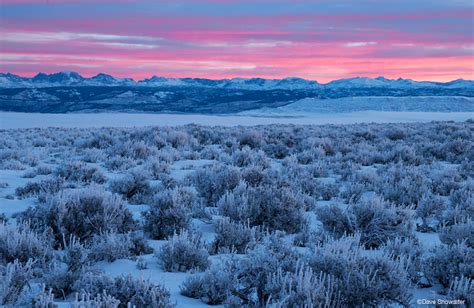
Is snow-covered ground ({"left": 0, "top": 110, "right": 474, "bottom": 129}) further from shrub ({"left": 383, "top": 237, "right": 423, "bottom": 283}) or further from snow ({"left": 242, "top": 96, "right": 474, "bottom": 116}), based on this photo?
shrub ({"left": 383, "top": 237, "right": 423, "bottom": 283})

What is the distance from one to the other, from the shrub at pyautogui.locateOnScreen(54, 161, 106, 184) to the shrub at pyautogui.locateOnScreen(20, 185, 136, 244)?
345cm

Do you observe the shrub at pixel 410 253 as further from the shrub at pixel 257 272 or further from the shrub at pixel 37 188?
the shrub at pixel 37 188

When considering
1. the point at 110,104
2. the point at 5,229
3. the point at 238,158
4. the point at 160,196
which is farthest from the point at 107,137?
the point at 110,104

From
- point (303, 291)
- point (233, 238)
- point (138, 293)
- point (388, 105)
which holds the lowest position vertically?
point (233, 238)

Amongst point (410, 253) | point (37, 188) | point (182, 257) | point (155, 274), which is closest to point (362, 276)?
point (410, 253)

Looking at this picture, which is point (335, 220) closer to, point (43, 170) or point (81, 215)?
point (81, 215)

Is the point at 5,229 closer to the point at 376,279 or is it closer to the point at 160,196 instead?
the point at 160,196

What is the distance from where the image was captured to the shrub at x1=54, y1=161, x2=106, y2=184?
9773 mm

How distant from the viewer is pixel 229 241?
5.58 m

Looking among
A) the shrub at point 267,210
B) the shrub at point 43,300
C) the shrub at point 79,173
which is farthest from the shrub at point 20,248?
the shrub at point 79,173

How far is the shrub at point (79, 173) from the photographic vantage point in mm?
9773

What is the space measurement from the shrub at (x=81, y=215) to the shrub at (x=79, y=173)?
3.45 m

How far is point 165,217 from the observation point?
629 centimetres

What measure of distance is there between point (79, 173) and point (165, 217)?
4.35 metres
